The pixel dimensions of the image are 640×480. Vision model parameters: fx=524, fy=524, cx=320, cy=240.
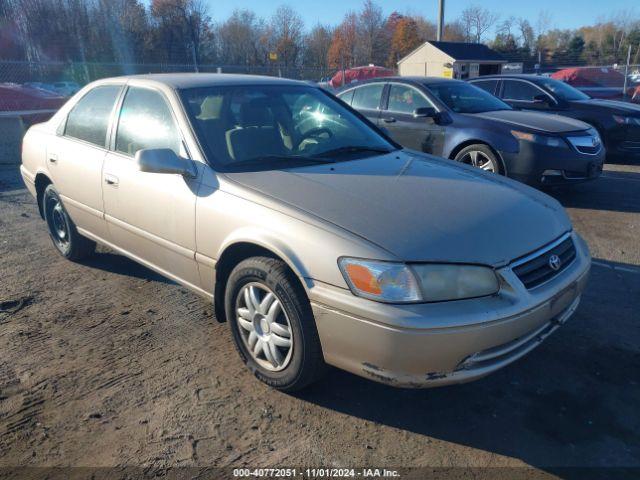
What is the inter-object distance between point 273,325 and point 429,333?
88 centimetres

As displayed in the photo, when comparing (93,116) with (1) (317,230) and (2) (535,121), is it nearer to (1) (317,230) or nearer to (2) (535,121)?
Result: (1) (317,230)

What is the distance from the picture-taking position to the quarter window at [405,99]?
7.25 metres

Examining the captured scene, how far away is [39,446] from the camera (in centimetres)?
256

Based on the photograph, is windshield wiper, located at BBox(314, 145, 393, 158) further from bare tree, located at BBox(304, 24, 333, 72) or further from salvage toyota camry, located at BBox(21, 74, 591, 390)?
bare tree, located at BBox(304, 24, 333, 72)

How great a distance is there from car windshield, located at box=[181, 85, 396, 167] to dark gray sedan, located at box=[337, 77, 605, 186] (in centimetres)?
294

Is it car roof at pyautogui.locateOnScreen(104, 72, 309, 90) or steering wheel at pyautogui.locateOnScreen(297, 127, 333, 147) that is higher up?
car roof at pyautogui.locateOnScreen(104, 72, 309, 90)

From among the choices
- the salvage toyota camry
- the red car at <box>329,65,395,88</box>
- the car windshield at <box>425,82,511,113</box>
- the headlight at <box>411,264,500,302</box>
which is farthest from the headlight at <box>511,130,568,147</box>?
the red car at <box>329,65,395,88</box>

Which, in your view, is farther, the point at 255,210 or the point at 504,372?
the point at 504,372

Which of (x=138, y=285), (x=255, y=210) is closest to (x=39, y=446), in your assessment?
(x=255, y=210)

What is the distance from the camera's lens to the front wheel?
257 inches

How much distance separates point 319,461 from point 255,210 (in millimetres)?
1283

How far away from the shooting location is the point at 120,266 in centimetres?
483

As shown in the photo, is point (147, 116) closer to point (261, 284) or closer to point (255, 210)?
point (255, 210)

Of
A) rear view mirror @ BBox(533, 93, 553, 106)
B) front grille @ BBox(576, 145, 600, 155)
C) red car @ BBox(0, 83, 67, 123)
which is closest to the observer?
front grille @ BBox(576, 145, 600, 155)
